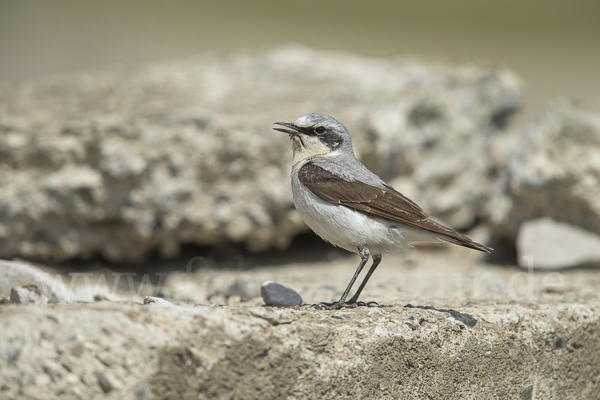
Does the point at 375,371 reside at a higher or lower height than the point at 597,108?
lower

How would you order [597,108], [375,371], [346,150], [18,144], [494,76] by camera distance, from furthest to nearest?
[494,76]
[597,108]
[18,144]
[346,150]
[375,371]

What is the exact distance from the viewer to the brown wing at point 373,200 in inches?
175

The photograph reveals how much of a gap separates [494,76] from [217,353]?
297 inches

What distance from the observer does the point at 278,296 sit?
4.57 m

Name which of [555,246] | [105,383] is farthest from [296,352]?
[555,246]

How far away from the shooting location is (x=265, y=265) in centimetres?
770

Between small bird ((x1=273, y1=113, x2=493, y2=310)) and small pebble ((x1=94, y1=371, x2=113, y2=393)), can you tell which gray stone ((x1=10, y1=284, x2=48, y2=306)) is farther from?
small bird ((x1=273, y1=113, x2=493, y2=310))

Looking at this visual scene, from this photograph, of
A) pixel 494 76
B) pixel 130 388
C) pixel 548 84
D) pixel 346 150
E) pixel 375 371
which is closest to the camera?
pixel 130 388

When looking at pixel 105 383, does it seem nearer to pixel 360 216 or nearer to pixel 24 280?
pixel 24 280

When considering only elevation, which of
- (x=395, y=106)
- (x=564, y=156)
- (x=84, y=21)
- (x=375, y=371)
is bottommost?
(x=375, y=371)

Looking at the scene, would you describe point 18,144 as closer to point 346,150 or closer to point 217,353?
point 346,150

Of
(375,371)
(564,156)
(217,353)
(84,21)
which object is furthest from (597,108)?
(84,21)

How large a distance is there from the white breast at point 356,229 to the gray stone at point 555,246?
119 inches

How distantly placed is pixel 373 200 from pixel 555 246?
3.55 m
